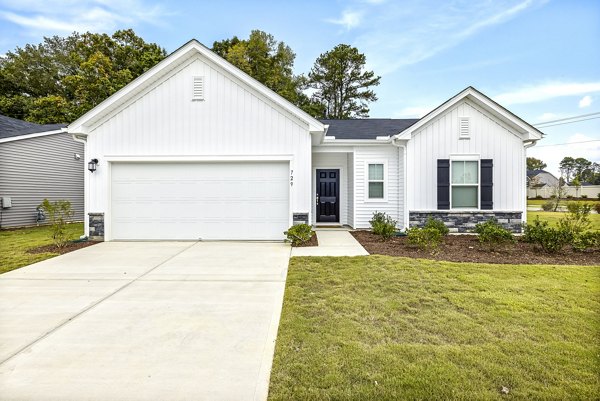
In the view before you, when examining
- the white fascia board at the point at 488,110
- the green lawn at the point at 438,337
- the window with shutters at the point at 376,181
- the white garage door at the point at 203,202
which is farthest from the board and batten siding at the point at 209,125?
the green lawn at the point at 438,337

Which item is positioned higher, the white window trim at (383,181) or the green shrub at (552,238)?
the white window trim at (383,181)

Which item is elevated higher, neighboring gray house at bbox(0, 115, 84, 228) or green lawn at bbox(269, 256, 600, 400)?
neighboring gray house at bbox(0, 115, 84, 228)

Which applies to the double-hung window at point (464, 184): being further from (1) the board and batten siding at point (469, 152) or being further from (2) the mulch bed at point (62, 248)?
(2) the mulch bed at point (62, 248)

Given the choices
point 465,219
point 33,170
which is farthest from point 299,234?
point 33,170

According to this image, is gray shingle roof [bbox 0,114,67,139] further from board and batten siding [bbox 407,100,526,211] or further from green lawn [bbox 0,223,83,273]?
board and batten siding [bbox 407,100,526,211]

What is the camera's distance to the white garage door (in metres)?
9.13

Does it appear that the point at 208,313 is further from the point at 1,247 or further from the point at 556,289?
the point at 1,247

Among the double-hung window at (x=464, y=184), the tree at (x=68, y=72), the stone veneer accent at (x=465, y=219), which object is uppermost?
the tree at (x=68, y=72)

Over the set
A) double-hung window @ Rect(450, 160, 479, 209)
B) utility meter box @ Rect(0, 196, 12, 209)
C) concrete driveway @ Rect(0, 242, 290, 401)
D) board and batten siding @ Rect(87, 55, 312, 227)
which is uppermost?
board and batten siding @ Rect(87, 55, 312, 227)

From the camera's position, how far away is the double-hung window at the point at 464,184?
9.93m

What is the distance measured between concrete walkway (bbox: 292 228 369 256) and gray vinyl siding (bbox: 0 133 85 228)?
11.8 meters

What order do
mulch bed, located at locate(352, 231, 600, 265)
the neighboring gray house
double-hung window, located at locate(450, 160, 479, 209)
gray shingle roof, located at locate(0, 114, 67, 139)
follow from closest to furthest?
1. mulch bed, located at locate(352, 231, 600, 265)
2. double-hung window, located at locate(450, 160, 479, 209)
3. the neighboring gray house
4. gray shingle roof, located at locate(0, 114, 67, 139)

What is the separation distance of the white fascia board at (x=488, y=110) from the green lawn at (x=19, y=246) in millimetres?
9862

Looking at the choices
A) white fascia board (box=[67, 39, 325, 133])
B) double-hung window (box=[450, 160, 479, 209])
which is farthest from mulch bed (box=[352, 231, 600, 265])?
white fascia board (box=[67, 39, 325, 133])
